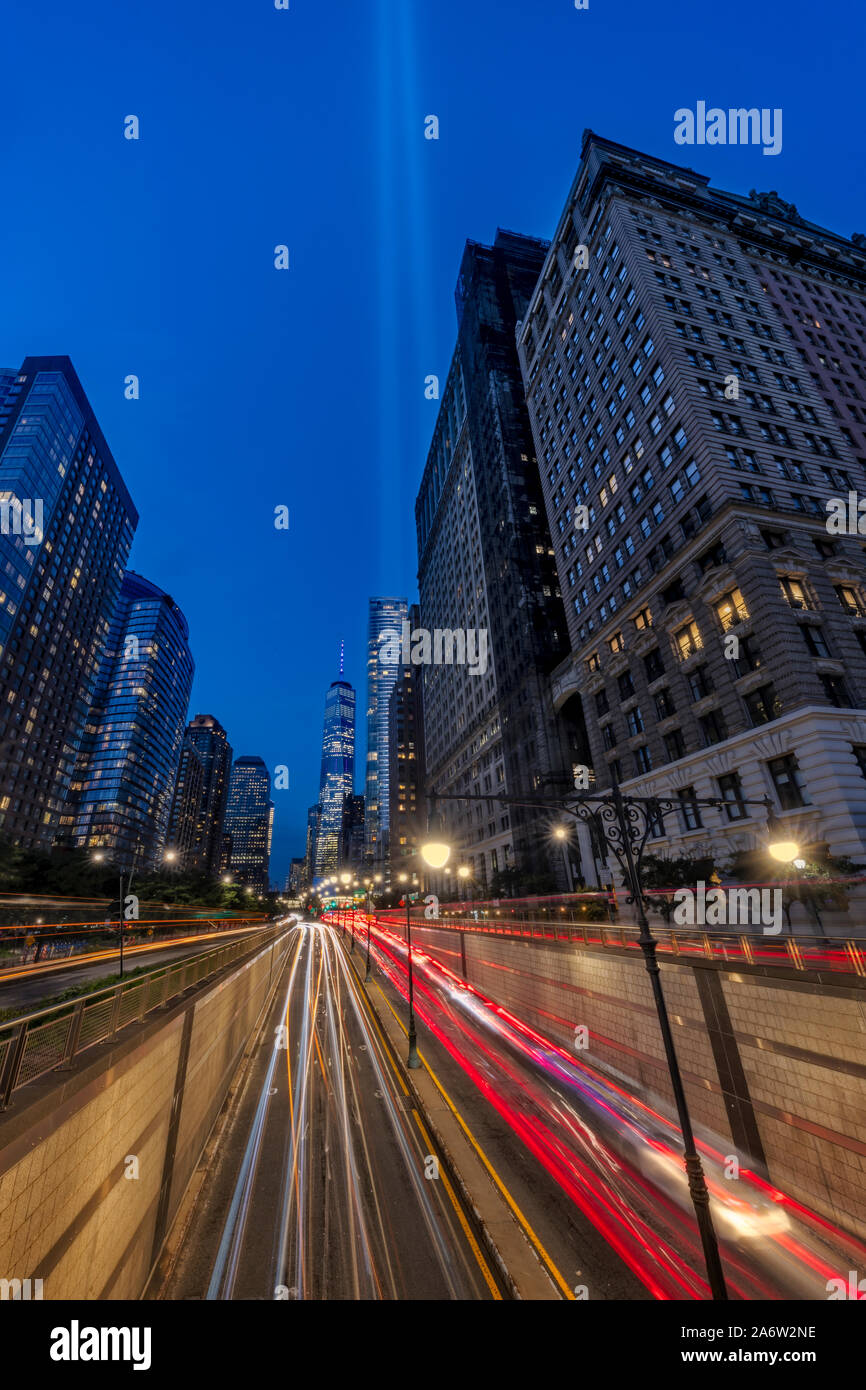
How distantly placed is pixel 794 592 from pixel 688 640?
6341 millimetres

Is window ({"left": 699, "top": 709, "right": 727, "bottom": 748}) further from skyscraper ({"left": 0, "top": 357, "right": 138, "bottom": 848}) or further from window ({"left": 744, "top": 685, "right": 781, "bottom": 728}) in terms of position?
→ skyscraper ({"left": 0, "top": 357, "right": 138, "bottom": 848})

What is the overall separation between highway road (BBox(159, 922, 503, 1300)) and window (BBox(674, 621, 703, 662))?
28666 millimetres

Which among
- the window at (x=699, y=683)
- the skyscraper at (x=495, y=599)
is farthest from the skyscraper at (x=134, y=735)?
the window at (x=699, y=683)

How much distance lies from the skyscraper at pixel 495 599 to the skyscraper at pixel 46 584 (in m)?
75.8

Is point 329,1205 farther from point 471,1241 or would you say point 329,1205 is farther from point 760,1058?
point 760,1058

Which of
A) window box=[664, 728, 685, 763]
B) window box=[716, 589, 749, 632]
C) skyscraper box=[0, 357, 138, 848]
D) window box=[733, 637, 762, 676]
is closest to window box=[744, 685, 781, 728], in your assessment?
window box=[733, 637, 762, 676]

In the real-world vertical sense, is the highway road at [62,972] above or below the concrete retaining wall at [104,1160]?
above

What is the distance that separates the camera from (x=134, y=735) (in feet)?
473

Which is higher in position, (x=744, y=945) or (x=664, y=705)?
(x=664, y=705)

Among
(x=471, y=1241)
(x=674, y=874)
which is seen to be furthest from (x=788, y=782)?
(x=471, y=1241)

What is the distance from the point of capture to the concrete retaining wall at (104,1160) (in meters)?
5.58

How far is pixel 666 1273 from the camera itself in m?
9.68

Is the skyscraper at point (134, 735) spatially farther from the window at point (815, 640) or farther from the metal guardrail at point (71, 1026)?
the window at point (815, 640)

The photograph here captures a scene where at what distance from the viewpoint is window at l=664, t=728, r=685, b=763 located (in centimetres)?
3606
